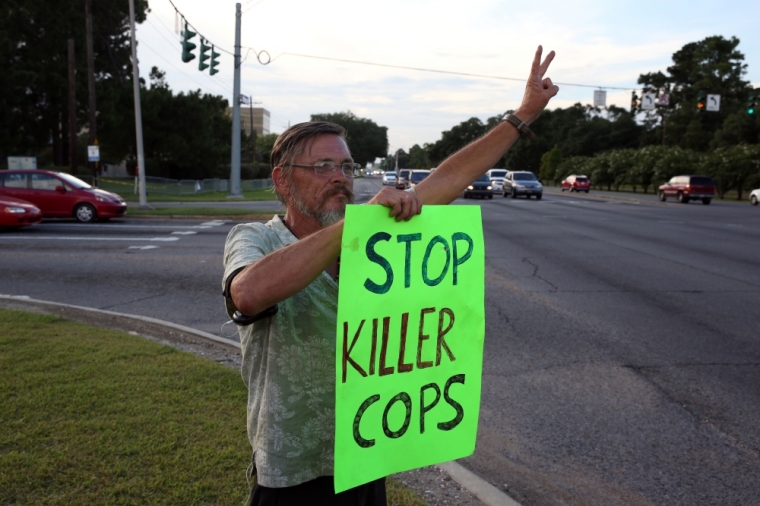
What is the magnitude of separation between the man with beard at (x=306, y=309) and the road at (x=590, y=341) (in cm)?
211

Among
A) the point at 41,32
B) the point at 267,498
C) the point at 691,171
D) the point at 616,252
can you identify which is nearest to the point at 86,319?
the point at 267,498

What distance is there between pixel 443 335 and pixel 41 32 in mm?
44636

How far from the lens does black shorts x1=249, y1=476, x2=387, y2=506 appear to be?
76.4 inches

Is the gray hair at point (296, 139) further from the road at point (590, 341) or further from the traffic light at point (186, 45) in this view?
the traffic light at point (186, 45)

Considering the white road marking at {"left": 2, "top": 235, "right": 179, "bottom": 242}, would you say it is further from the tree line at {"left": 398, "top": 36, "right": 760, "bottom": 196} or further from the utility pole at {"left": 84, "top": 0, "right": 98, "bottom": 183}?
the tree line at {"left": 398, "top": 36, "right": 760, "bottom": 196}

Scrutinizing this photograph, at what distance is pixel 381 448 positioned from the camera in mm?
1877

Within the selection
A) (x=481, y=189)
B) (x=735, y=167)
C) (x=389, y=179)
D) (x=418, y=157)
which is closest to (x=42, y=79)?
A: (x=481, y=189)

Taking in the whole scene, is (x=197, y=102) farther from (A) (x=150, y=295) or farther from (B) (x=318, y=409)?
(B) (x=318, y=409)

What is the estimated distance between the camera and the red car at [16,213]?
15.5 meters

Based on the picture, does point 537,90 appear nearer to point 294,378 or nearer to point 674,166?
point 294,378

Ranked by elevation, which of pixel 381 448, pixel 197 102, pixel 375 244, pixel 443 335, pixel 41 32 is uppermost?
pixel 41 32

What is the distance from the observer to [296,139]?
199 cm

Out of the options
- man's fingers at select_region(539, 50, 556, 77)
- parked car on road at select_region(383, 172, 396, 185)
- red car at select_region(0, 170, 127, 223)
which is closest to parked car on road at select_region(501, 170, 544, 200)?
parked car on road at select_region(383, 172, 396, 185)

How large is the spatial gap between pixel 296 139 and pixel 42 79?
4085cm
